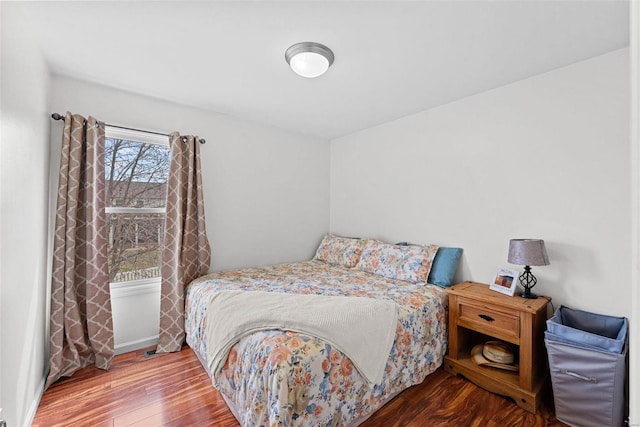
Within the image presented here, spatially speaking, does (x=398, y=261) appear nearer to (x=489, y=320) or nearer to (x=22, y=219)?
(x=489, y=320)

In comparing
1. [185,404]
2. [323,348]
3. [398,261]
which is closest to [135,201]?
[185,404]

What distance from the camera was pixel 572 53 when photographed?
78.7 inches

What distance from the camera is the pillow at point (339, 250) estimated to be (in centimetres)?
337

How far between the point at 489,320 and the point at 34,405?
3.07 m

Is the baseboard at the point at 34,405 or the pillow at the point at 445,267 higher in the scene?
the pillow at the point at 445,267

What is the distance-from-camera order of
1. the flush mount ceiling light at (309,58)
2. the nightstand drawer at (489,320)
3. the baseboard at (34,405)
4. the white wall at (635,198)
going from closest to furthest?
the white wall at (635,198)
the baseboard at (34,405)
the flush mount ceiling light at (309,58)
the nightstand drawer at (489,320)

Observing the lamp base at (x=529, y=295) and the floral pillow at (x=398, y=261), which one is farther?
Answer: the floral pillow at (x=398, y=261)

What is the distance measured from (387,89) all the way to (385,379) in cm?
222

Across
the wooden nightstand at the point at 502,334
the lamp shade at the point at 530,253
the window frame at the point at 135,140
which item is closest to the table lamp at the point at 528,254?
the lamp shade at the point at 530,253

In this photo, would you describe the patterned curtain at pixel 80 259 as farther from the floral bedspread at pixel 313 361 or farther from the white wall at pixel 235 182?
the floral bedspread at pixel 313 361

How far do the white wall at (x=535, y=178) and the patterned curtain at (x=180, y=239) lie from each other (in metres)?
2.02

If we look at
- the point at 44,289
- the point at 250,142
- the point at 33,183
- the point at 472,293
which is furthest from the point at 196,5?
the point at 472,293

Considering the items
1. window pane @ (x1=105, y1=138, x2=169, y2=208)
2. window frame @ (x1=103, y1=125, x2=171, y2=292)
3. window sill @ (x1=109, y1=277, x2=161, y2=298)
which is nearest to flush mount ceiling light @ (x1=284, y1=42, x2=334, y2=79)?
window frame @ (x1=103, y1=125, x2=171, y2=292)

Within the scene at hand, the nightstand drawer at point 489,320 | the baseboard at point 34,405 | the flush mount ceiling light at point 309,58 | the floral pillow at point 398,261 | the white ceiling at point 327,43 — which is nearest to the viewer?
the white ceiling at point 327,43
